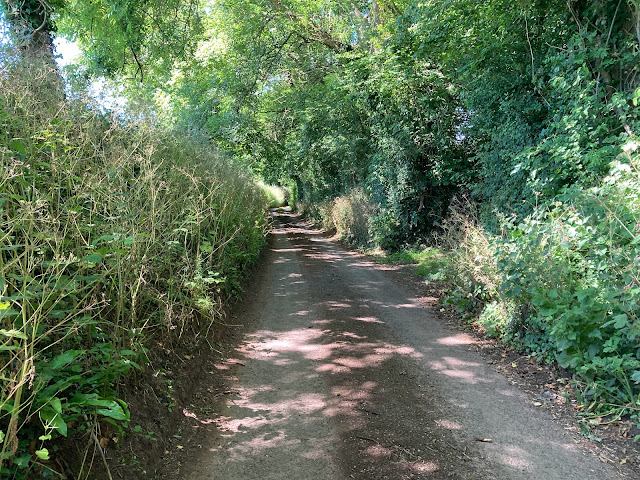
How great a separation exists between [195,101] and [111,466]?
56.1 ft

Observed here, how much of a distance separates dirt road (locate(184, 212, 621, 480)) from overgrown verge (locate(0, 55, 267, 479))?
1.11 metres

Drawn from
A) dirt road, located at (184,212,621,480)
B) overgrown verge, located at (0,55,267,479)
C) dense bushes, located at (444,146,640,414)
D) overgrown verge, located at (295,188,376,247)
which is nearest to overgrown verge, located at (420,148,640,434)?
dense bushes, located at (444,146,640,414)

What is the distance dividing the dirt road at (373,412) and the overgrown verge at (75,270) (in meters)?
1.11

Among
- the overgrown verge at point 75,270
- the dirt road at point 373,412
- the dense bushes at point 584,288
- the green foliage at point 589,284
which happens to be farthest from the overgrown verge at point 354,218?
the green foliage at point 589,284

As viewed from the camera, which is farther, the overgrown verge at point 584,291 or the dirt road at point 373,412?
the overgrown verge at point 584,291

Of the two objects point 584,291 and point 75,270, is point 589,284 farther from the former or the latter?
point 75,270

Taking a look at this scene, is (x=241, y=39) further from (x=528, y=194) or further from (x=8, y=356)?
(x=8, y=356)

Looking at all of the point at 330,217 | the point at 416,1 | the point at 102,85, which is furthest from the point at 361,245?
the point at 102,85

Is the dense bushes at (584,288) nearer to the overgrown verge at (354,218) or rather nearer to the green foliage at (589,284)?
the green foliage at (589,284)

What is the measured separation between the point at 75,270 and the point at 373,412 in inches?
127

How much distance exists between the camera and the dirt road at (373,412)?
3.63m

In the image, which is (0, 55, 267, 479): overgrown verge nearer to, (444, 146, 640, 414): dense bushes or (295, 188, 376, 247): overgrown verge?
(444, 146, 640, 414): dense bushes

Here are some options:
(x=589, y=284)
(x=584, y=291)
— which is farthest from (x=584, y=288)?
(x=584, y=291)

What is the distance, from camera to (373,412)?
14.7 ft
